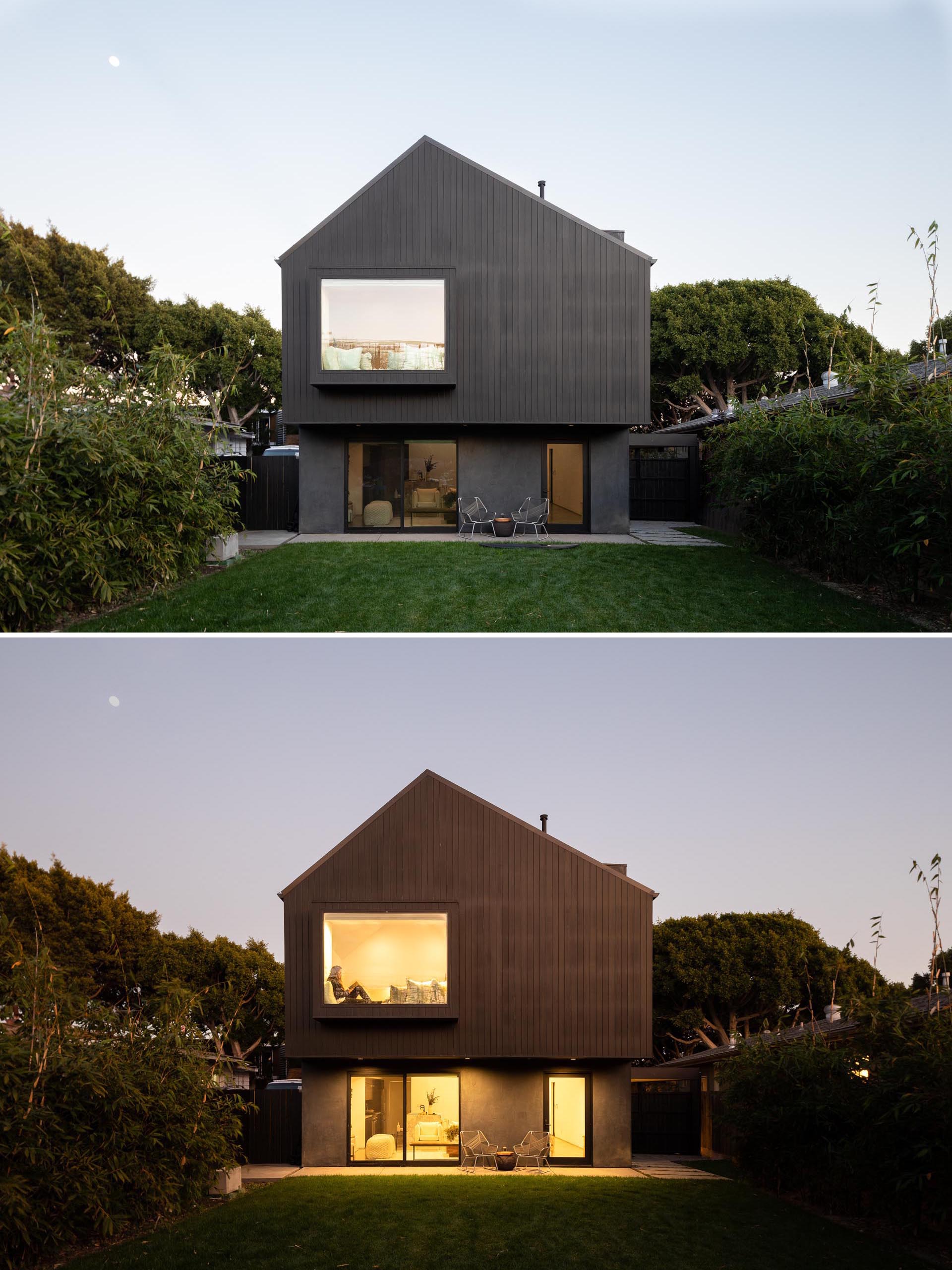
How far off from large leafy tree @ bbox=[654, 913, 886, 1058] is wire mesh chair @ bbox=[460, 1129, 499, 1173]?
1123 cm

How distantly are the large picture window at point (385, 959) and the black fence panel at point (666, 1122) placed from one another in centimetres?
610

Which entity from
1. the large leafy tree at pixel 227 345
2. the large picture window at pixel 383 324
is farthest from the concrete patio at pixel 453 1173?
the large leafy tree at pixel 227 345

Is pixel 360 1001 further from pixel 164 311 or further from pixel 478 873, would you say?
pixel 164 311

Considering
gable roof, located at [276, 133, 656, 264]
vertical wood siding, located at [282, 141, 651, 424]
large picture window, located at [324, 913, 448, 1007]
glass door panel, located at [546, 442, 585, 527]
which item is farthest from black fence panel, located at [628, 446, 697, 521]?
large picture window, located at [324, 913, 448, 1007]

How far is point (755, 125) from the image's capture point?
16.2 meters

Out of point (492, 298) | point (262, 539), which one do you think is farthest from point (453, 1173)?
point (492, 298)

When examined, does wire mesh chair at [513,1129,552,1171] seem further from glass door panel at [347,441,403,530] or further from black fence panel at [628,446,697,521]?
black fence panel at [628,446,697,521]

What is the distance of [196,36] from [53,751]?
476 inches

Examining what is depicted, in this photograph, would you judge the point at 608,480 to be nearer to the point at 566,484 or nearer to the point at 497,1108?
the point at 566,484

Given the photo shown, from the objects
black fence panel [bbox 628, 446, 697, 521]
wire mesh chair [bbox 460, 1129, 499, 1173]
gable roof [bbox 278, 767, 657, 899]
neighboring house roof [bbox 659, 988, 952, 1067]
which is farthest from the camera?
black fence panel [bbox 628, 446, 697, 521]

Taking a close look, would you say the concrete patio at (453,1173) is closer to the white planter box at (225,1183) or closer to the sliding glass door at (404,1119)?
the sliding glass door at (404,1119)

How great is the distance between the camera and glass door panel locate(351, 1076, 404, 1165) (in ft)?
40.5

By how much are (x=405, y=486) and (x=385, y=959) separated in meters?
8.85

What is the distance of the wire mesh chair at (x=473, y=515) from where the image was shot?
1731 cm
